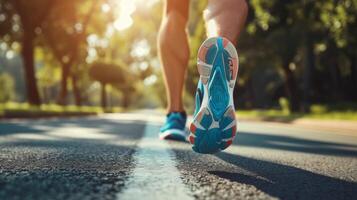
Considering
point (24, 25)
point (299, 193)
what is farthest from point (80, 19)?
point (299, 193)

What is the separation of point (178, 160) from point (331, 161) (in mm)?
1119

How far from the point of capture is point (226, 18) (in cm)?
290

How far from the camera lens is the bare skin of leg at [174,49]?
3576 millimetres

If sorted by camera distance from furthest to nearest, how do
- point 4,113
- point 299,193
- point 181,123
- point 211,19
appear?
point 4,113
point 181,123
point 211,19
point 299,193

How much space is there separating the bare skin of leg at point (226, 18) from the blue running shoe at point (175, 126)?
797 millimetres

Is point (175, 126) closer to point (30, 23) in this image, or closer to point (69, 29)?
point (30, 23)

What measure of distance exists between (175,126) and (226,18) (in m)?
1.05

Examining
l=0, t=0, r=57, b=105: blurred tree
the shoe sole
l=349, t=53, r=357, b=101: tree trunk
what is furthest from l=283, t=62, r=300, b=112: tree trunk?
the shoe sole

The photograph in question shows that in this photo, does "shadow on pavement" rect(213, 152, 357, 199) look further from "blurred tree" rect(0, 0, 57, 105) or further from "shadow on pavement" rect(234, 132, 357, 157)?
"blurred tree" rect(0, 0, 57, 105)

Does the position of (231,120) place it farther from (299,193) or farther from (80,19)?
(80,19)

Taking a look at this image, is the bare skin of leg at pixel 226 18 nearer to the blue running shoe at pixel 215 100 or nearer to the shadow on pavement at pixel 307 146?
the blue running shoe at pixel 215 100

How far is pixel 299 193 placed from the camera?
1877mm

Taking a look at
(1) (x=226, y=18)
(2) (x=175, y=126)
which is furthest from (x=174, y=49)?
(1) (x=226, y=18)

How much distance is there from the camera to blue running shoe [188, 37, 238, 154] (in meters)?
2.33
